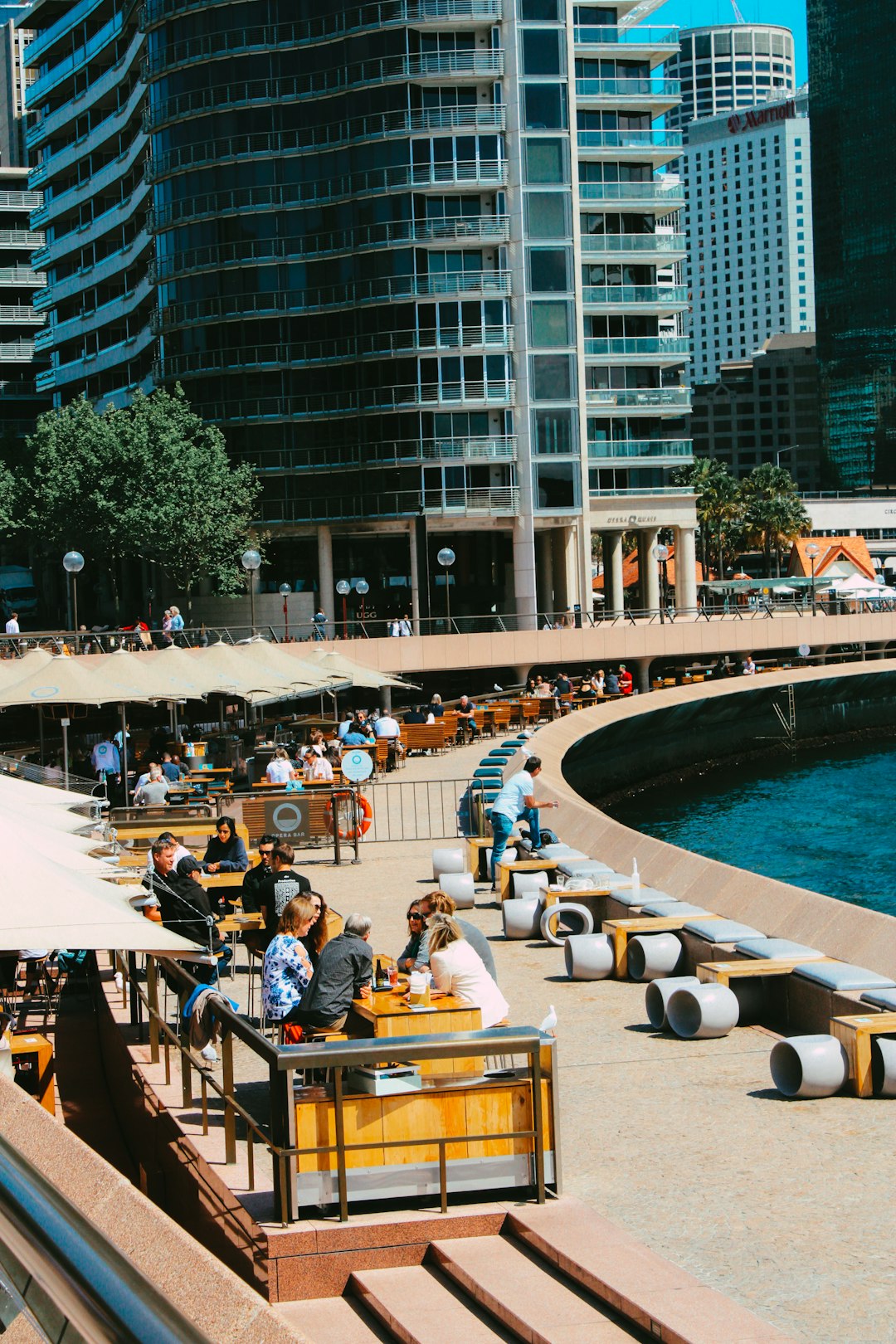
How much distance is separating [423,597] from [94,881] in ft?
217

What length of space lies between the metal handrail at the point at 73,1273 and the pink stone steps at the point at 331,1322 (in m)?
3.81

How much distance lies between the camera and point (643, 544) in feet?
280

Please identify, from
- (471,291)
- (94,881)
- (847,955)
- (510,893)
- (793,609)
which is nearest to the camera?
(94,881)

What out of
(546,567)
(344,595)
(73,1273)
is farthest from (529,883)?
(546,567)

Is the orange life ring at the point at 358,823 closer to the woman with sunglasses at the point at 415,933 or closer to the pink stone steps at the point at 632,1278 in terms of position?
the woman with sunglasses at the point at 415,933

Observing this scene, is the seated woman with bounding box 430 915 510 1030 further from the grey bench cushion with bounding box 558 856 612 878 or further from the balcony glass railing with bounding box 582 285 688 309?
the balcony glass railing with bounding box 582 285 688 309

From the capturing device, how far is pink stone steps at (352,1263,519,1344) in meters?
7.00

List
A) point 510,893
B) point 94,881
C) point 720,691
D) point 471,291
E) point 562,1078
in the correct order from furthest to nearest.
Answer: point 471,291 < point 720,691 < point 510,893 < point 562,1078 < point 94,881

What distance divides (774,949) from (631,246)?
72458mm

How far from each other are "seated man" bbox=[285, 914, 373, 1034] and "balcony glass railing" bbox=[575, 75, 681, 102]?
75356 millimetres

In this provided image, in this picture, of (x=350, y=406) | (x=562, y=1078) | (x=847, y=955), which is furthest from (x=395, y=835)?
(x=350, y=406)

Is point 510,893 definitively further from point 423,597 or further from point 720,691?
point 423,597

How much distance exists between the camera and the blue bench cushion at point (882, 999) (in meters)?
10.7

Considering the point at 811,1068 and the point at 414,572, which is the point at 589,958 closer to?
the point at 811,1068
